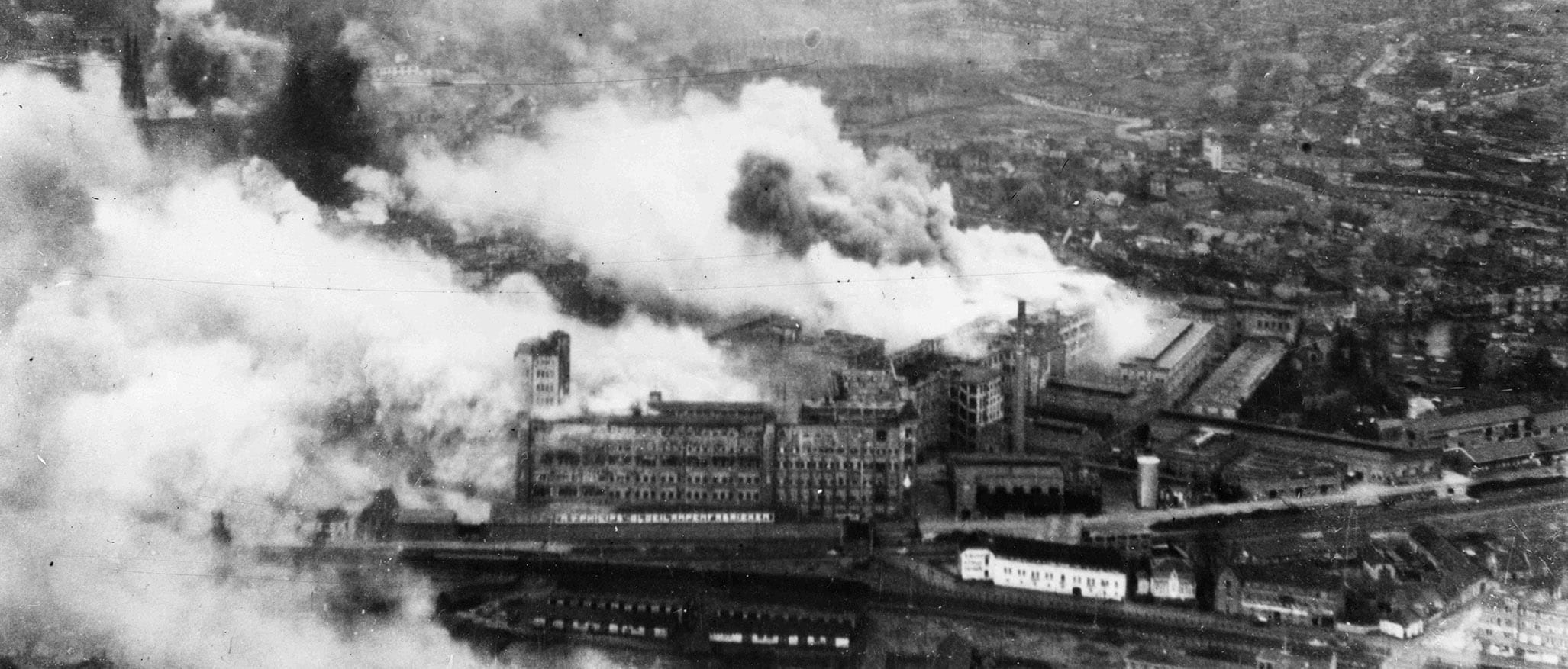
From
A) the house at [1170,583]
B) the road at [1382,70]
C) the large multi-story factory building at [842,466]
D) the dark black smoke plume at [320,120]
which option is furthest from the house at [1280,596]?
the dark black smoke plume at [320,120]

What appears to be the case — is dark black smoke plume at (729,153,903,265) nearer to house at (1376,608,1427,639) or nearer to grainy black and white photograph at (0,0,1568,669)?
grainy black and white photograph at (0,0,1568,669)

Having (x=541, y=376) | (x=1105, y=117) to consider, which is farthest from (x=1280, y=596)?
(x=1105, y=117)

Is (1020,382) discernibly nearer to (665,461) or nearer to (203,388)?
(665,461)

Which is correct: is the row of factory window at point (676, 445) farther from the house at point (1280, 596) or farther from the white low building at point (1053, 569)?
the house at point (1280, 596)

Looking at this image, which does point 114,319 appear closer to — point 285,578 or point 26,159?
point 26,159

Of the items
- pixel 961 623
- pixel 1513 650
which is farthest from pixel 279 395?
pixel 1513 650
